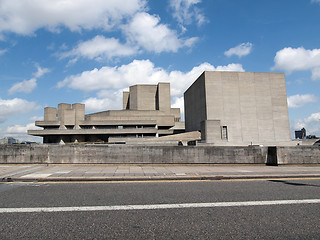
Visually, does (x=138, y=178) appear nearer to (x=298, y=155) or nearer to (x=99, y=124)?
(x=298, y=155)

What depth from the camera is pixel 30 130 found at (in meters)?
77.1

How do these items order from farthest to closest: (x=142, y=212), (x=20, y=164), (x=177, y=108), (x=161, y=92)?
(x=177, y=108) < (x=161, y=92) < (x=20, y=164) < (x=142, y=212)

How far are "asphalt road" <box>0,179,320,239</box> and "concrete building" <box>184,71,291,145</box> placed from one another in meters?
49.1

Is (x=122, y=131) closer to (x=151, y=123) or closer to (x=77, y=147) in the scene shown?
(x=151, y=123)

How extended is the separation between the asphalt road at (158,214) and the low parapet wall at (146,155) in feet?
18.6

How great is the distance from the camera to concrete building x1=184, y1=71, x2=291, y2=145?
179 feet

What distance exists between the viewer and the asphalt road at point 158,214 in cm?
348

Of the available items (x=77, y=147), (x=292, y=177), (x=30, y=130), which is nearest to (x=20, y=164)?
(x=77, y=147)

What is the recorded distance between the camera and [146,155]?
12.8 m

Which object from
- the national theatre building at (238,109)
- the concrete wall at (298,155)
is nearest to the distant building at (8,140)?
the national theatre building at (238,109)

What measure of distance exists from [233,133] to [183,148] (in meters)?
44.9

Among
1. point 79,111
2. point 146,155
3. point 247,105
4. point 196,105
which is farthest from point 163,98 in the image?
point 146,155

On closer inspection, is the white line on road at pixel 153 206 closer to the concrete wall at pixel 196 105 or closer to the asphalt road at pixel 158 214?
the asphalt road at pixel 158 214

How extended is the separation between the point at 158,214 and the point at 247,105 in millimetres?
56511
